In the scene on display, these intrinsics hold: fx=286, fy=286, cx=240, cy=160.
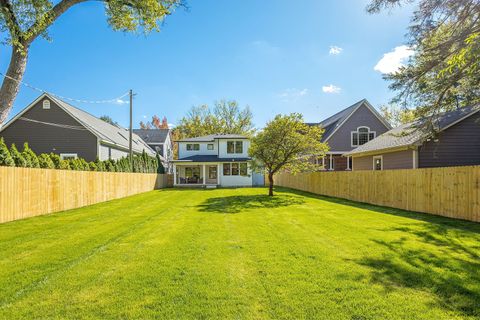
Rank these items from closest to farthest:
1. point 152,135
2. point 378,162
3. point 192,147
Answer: point 378,162
point 192,147
point 152,135

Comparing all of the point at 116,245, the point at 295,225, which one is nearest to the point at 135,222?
the point at 116,245

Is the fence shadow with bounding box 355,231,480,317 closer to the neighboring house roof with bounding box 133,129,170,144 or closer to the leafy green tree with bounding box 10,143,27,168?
the leafy green tree with bounding box 10,143,27,168

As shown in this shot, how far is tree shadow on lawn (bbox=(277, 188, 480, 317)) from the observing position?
141 inches

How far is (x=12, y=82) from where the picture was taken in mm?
7195

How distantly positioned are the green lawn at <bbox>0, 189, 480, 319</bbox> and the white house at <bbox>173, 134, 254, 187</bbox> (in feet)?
66.3

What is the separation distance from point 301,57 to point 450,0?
753 centimetres

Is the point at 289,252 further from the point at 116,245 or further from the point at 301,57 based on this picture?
the point at 301,57

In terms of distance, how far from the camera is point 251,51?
1720cm

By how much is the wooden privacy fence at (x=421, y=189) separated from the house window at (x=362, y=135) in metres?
10.5

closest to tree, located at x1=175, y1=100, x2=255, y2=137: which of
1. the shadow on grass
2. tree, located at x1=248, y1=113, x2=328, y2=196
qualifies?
tree, located at x1=248, y1=113, x2=328, y2=196

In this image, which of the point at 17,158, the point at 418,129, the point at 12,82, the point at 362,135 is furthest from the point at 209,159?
the point at 12,82

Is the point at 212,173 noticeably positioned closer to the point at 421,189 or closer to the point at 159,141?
the point at 159,141

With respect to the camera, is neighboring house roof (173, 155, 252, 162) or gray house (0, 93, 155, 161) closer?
gray house (0, 93, 155, 161)

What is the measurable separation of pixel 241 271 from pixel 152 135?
3791 centimetres
